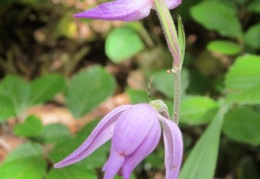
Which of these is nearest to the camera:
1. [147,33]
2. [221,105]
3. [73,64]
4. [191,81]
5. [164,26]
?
[164,26]

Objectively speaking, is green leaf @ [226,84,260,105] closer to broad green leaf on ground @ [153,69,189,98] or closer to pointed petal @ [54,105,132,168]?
broad green leaf on ground @ [153,69,189,98]

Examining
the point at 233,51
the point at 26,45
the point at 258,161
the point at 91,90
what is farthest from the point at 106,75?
the point at 26,45

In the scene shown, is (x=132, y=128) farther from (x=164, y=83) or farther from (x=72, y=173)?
(x=164, y=83)

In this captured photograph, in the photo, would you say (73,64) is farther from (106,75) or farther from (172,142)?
(172,142)

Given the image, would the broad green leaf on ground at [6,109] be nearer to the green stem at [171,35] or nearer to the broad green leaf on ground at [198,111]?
the broad green leaf on ground at [198,111]

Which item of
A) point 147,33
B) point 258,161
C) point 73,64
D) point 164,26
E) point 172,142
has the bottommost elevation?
point 258,161

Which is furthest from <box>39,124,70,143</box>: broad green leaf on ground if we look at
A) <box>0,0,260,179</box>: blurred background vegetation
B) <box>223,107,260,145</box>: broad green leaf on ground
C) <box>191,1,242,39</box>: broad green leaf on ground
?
<box>191,1,242,39</box>: broad green leaf on ground
